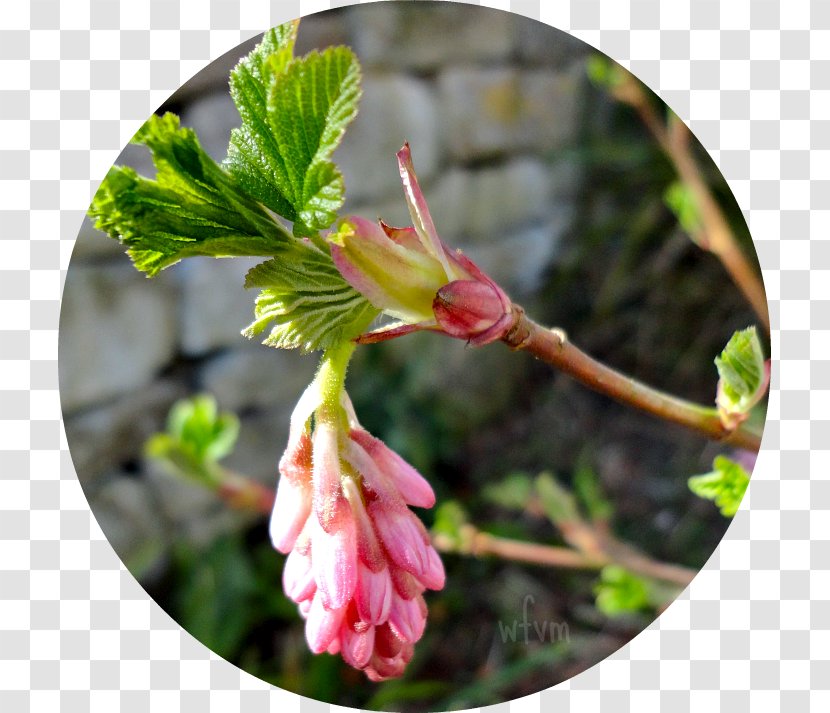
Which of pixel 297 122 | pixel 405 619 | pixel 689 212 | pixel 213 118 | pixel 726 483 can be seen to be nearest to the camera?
pixel 297 122

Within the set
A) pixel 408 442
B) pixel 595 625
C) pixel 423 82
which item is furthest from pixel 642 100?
pixel 595 625

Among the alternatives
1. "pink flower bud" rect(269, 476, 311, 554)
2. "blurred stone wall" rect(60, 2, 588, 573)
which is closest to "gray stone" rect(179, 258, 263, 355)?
"blurred stone wall" rect(60, 2, 588, 573)

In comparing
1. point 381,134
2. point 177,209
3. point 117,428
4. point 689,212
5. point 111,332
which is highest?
point 381,134

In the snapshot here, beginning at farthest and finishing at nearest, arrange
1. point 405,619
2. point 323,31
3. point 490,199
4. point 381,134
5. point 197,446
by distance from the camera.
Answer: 1. point 490,199
2. point 381,134
3. point 323,31
4. point 197,446
5. point 405,619

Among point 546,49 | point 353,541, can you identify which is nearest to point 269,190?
point 353,541

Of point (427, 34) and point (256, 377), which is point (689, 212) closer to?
point (427, 34)

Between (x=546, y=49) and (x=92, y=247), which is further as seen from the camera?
(x=546, y=49)

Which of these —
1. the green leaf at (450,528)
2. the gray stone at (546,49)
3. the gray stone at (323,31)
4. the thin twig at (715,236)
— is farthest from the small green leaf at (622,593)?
the gray stone at (546,49)
